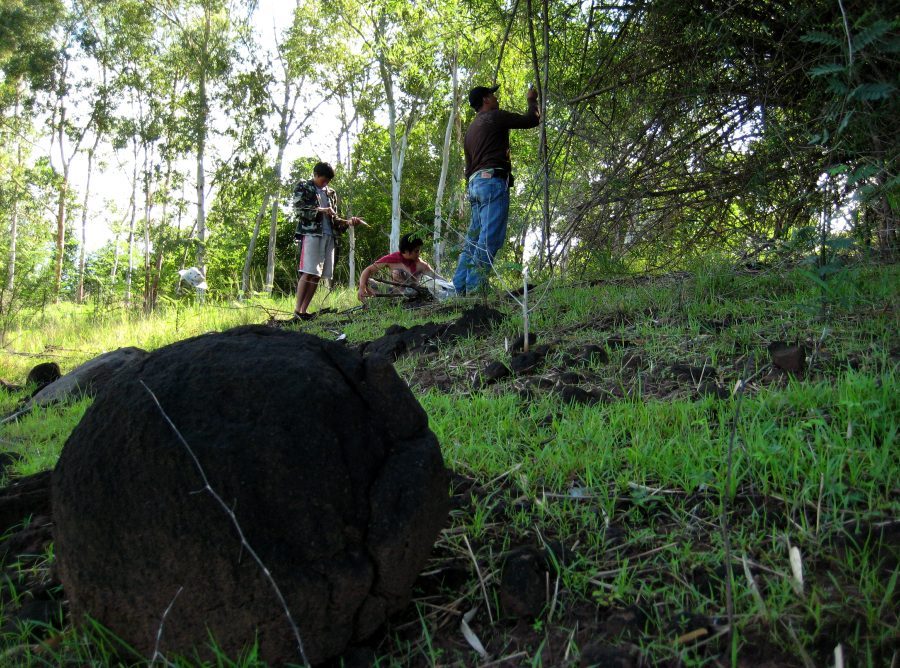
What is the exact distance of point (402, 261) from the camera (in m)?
7.47

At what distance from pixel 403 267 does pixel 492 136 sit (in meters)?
1.83

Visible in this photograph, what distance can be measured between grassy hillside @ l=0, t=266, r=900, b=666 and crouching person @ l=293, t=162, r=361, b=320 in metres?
4.17

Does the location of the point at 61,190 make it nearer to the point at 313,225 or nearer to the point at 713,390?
the point at 313,225

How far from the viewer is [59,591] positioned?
191cm

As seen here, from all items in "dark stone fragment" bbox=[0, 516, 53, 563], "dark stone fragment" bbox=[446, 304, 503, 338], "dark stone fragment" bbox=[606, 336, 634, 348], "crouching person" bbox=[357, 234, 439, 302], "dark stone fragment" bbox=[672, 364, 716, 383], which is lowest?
"dark stone fragment" bbox=[0, 516, 53, 563]

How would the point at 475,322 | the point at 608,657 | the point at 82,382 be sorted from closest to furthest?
the point at 608,657
the point at 475,322
the point at 82,382

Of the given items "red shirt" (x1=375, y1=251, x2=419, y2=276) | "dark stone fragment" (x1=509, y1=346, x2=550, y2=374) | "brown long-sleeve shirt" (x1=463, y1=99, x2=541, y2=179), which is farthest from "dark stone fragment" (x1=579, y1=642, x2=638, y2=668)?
"red shirt" (x1=375, y1=251, x2=419, y2=276)

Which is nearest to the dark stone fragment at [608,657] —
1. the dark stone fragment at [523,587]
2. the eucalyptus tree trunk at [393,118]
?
the dark stone fragment at [523,587]

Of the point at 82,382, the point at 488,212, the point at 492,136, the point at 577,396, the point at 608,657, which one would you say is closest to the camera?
the point at 608,657

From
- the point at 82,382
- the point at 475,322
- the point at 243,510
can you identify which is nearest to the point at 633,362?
the point at 475,322

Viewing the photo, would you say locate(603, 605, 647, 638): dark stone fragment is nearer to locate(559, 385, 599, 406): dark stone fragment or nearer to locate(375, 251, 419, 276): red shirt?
locate(559, 385, 599, 406): dark stone fragment

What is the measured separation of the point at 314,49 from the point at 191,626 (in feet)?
64.2

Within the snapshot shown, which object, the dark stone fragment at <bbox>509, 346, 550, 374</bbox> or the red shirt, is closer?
the dark stone fragment at <bbox>509, 346, 550, 374</bbox>

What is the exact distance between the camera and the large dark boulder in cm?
152
